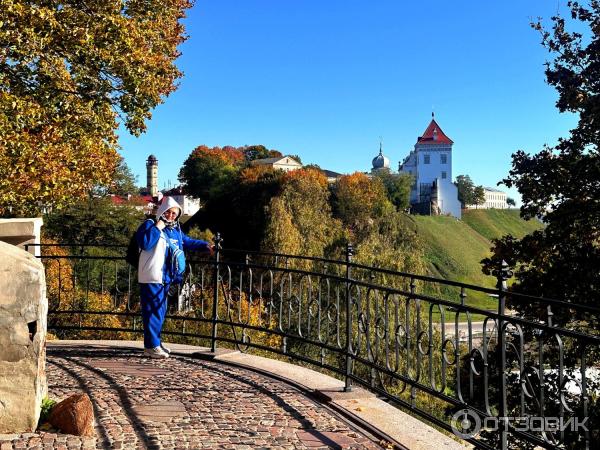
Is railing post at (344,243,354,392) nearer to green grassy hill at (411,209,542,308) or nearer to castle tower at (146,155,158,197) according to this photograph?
green grassy hill at (411,209,542,308)

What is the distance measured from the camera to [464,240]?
3526 inches

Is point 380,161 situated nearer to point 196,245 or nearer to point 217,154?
point 217,154

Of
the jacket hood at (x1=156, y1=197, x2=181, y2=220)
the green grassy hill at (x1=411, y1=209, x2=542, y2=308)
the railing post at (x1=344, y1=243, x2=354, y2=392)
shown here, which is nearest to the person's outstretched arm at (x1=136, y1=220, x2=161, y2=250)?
the jacket hood at (x1=156, y1=197, x2=181, y2=220)

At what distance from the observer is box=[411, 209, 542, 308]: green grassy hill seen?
7469cm

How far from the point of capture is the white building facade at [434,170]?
111894 mm

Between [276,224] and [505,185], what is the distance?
90.8 feet

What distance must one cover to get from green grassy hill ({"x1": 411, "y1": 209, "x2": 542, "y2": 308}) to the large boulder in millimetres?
60793

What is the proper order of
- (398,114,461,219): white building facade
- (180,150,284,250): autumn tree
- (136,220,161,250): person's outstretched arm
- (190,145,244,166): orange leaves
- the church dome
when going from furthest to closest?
the church dome < (398,114,461,219): white building facade < (190,145,244,166): orange leaves < (180,150,284,250): autumn tree < (136,220,161,250): person's outstretched arm

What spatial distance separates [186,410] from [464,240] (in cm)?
8848

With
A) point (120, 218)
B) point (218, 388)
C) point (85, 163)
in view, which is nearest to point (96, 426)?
point (218, 388)

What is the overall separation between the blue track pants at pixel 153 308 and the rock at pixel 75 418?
237 centimetres

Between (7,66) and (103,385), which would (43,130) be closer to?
(7,66)

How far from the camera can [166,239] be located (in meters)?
6.82

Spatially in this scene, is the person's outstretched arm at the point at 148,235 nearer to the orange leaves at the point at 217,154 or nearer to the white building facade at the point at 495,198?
the orange leaves at the point at 217,154
